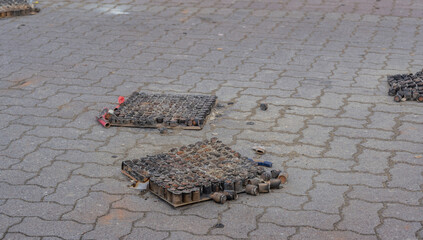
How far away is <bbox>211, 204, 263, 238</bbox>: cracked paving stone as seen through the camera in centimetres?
383

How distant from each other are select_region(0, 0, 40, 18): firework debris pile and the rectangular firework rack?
6.19 metres

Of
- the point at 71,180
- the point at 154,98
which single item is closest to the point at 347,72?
the point at 154,98

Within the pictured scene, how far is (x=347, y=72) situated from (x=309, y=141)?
212cm

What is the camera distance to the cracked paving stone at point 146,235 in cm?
379

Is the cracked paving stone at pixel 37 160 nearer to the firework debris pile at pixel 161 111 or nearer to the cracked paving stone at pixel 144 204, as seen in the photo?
the firework debris pile at pixel 161 111

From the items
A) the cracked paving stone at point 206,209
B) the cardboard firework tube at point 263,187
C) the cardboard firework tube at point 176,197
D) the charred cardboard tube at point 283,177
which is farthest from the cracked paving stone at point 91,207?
the charred cardboard tube at point 283,177

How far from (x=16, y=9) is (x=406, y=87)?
6.83 meters

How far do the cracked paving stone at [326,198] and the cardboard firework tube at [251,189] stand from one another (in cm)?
38

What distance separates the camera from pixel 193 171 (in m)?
4.47

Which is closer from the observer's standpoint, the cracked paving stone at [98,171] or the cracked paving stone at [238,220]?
the cracked paving stone at [238,220]

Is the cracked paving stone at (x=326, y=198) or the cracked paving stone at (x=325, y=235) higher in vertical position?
the cracked paving stone at (x=325, y=235)

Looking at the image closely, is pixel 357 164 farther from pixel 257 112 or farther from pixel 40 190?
pixel 40 190

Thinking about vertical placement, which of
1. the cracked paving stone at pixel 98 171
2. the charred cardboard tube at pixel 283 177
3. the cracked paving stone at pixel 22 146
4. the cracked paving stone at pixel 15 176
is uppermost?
the cracked paving stone at pixel 15 176

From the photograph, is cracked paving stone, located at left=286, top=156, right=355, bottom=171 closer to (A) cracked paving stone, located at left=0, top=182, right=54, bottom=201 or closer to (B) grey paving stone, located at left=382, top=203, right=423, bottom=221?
(B) grey paving stone, located at left=382, top=203, right=423, bottom=221
